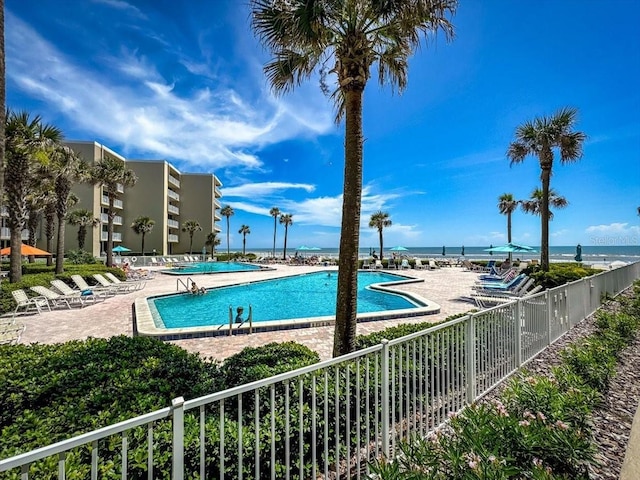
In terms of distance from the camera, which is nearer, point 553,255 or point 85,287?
point 85,287

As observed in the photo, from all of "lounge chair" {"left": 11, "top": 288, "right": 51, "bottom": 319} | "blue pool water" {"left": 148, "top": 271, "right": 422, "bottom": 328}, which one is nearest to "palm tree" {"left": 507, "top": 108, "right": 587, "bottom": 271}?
"blue pool water" {"left": 148, "top": 271, "right": 422, "bottom": 328}

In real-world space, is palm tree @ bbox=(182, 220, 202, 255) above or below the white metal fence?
above

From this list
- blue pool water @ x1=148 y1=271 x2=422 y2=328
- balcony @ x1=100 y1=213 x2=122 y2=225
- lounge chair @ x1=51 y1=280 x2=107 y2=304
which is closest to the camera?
blue pool water @ x1=148 y1=271 x2=422 y2=328

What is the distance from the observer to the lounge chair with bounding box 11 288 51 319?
402 inches

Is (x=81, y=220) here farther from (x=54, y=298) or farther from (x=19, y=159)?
(x=54, y=298)

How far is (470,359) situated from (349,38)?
5001 millimetres

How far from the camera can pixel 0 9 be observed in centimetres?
386

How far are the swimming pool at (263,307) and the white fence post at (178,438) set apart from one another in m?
6.89

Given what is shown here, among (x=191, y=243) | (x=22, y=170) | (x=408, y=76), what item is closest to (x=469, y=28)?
(x=408, y=76)

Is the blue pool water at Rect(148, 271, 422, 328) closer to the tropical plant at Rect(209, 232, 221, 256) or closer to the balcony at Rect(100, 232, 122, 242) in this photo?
the balcony at Rect(100, 232, 122, 242)

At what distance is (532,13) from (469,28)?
288 cm

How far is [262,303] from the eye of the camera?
14.4 m

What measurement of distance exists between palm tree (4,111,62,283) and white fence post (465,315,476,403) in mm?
17206

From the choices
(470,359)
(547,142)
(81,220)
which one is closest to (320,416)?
(470,359)
